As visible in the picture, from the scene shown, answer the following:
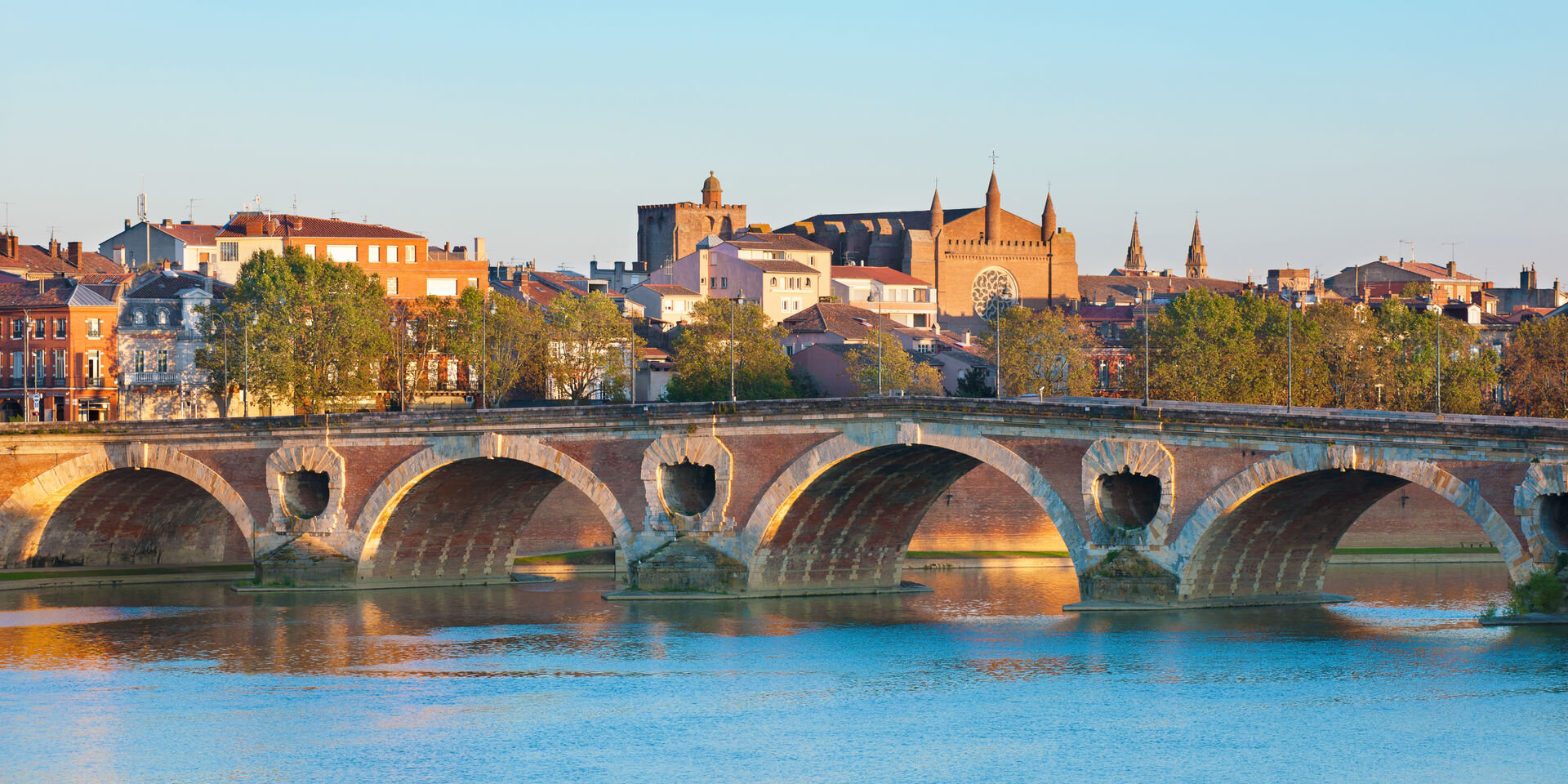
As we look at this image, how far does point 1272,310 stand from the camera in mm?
108812

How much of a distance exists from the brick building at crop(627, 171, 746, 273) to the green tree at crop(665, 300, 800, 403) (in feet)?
193

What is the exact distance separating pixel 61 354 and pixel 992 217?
87932 mm

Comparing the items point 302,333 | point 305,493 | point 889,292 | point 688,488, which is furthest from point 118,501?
point 889,292

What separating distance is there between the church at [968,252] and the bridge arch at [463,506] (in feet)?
290

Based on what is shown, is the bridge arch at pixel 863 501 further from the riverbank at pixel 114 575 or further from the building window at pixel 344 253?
the building window at pixel 344 253

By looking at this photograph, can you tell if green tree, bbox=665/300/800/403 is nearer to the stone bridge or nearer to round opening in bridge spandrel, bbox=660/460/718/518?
the stone bridge

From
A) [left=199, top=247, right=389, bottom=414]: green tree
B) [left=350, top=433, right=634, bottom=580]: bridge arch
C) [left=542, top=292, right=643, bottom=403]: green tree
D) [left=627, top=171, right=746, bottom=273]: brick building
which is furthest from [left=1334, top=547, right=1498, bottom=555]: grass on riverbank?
[left=627, top=171, right=746, bottom=273]: brick building

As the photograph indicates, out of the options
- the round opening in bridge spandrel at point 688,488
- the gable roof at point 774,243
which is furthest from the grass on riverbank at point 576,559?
the gable roof at point 774,243

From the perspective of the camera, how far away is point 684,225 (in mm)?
173500

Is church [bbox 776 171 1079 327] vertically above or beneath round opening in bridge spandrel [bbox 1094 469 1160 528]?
above

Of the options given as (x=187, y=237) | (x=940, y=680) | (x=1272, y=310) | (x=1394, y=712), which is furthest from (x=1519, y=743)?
(x=187, y=237)

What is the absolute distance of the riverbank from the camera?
244ft

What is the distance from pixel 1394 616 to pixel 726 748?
27109mm

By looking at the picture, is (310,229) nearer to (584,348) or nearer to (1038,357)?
(584,348)
